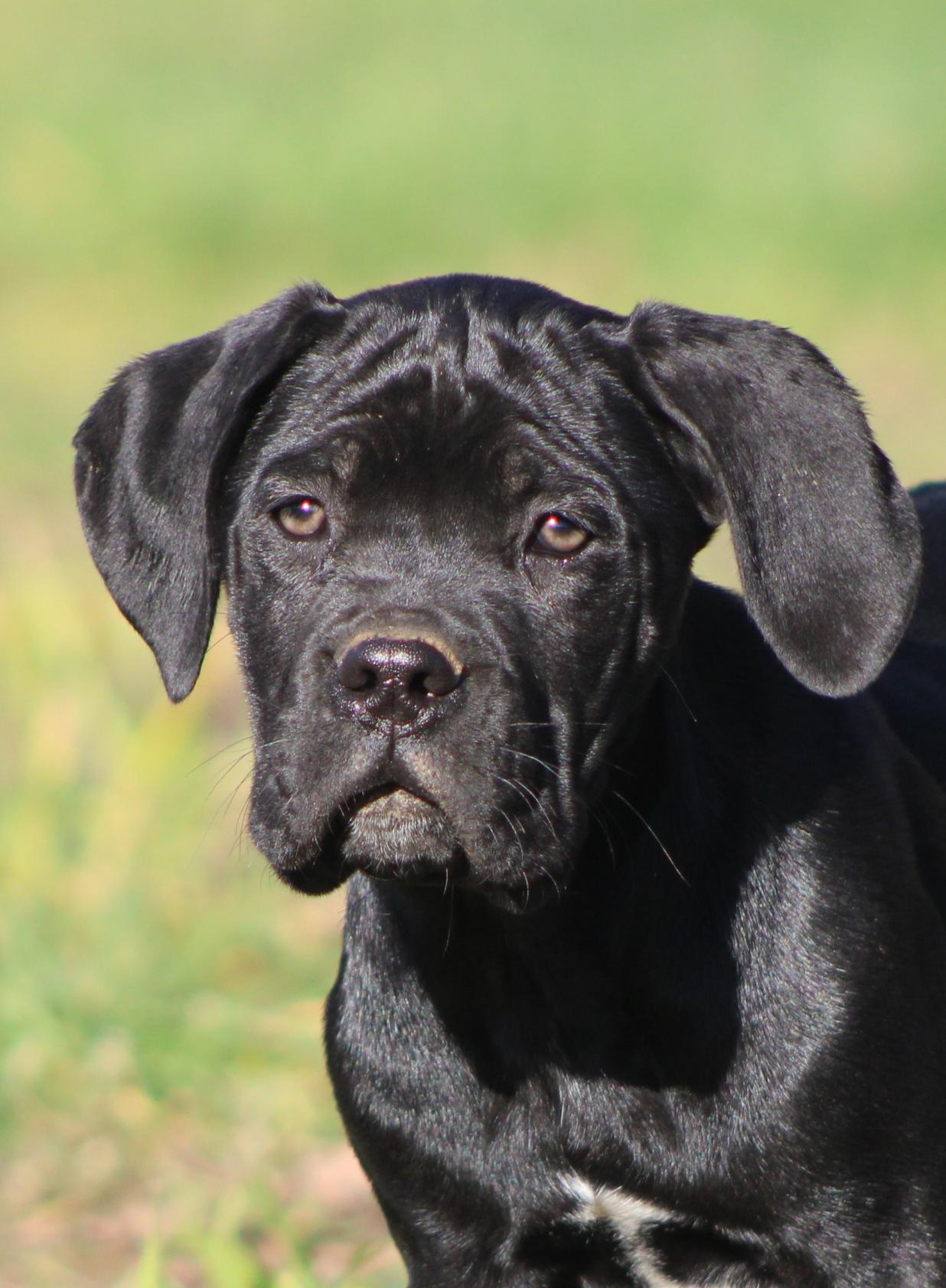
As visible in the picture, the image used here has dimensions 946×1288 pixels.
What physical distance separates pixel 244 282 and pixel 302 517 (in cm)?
1505

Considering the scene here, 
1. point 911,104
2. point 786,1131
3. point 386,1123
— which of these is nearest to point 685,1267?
point 786,1131

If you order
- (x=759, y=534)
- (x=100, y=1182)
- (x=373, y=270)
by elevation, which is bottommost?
(x=100, y=1182)

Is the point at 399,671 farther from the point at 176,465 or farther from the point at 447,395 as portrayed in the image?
the point at 176,465

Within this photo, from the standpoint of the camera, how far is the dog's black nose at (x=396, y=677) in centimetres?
300

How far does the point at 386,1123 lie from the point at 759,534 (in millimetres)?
1238

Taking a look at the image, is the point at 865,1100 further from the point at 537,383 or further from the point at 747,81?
the point at 747,81

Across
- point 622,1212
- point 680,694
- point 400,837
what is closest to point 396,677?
point 400,837

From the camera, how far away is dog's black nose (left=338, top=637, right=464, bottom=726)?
3.00 m

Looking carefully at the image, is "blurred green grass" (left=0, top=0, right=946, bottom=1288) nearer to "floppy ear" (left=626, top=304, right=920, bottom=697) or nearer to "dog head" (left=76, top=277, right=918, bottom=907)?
"dog head" (left=76, top=277, right=918, bottom=907)

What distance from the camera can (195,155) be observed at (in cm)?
2003

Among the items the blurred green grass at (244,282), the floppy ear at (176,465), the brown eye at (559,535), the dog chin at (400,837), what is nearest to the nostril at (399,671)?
the dog chin at (400,837)

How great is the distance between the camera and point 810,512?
327 centimetres

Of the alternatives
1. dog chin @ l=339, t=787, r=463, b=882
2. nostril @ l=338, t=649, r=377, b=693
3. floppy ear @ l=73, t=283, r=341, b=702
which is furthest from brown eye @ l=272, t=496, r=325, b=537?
dog chin @ l=339, t=787, r=463, b=882

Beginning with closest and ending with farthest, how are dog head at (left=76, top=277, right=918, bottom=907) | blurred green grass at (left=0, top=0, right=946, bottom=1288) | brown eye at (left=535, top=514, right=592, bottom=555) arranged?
dog head at (left=76, top=277, right=918, bottom=907) → brown eye at (left=535, top=514, right=592, bottom=555) → blurred green grass at (left=0, top=0, right=946, bottom=1288)
